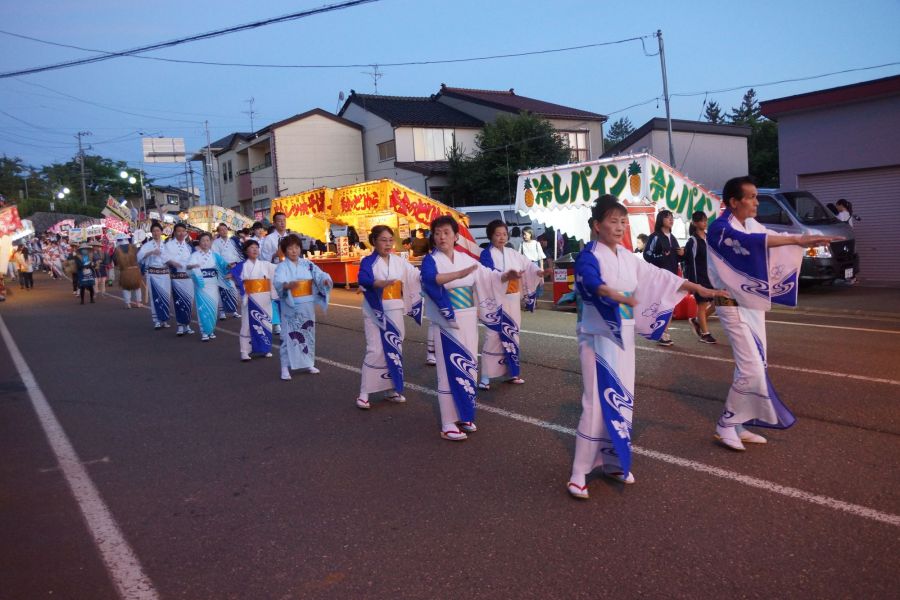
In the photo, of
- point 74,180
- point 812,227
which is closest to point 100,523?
point 812,227

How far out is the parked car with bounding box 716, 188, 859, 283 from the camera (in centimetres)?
1369

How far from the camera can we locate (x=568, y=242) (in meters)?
22.2

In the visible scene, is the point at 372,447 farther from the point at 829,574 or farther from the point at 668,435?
the point at 829,574

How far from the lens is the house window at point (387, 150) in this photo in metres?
34.2

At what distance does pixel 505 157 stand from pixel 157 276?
1931 cm

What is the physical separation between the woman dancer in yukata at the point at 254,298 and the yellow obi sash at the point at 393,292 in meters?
3.39

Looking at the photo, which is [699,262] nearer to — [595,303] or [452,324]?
[452,324]

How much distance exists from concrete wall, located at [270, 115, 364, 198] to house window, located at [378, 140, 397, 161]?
2650 mm

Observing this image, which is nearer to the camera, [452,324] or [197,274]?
[452,324]

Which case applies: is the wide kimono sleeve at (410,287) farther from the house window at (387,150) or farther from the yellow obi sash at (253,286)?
the house window at (387,150)

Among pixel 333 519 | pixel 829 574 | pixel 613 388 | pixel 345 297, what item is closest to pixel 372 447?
pixel 333 519

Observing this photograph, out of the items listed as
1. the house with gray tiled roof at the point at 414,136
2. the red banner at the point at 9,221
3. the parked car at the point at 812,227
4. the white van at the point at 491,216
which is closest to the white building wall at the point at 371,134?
the house with gray tiled roof at the point at 414,136

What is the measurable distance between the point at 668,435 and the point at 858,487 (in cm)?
138

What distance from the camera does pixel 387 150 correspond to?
3519 centimetres
